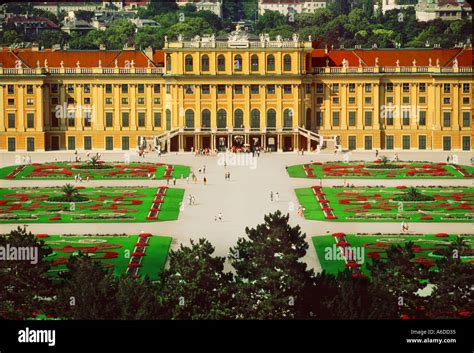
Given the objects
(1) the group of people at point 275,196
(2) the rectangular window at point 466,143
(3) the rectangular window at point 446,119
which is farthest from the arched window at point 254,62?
(1) the group of people at point 275,196

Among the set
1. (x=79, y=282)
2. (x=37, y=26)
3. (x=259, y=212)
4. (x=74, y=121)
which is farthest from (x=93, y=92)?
(x=79, y=282)

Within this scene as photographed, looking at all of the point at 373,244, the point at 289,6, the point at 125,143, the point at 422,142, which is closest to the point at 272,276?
the point at 373,244

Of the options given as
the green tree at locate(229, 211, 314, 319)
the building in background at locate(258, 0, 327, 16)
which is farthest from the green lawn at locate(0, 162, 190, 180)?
the green tree at locate(229, 211, 314, 319)

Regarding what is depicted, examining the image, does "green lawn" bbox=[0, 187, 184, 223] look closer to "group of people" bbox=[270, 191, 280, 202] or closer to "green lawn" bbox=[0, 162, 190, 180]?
"group of people" bbox=[270, 191, 280, 202]

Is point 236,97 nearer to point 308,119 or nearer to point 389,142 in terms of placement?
point 308,119

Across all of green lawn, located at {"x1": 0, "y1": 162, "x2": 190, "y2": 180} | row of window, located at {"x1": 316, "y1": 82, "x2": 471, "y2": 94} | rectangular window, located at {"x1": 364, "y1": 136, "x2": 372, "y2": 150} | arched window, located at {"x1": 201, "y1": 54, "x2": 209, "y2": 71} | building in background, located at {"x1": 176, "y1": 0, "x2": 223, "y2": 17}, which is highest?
building in background, located at {"x1": 176, "y1": 0, "x2": 223, "y2": 17}

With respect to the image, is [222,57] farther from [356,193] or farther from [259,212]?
[259,212]

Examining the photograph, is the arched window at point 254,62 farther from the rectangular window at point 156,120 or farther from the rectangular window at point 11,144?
the rectangular window at point 11,144
